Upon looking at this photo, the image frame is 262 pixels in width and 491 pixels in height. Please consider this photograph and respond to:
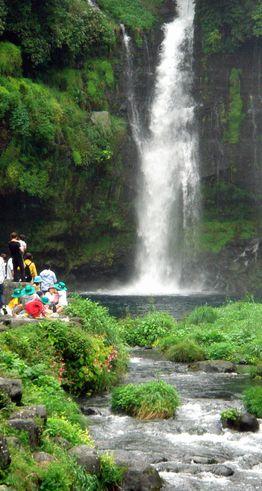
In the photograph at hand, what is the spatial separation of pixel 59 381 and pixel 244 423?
340 centimetres

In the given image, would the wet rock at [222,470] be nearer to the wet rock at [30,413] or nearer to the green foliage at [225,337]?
the wet rock at [30,413]

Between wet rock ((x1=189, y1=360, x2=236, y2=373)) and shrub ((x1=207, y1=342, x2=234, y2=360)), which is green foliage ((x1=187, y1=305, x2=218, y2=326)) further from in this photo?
wet rock ((x1=189, y1=360, x2=236, y2=373))

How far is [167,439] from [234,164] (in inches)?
1290

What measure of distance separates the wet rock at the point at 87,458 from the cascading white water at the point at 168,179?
104 feet

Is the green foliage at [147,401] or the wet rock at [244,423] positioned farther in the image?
the green foliage at [147,401]

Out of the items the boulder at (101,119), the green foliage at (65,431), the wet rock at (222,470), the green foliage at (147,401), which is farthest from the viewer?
the boulder at (101,119)

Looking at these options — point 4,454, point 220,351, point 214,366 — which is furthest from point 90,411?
point 220,351

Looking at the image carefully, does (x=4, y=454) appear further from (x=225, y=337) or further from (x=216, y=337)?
(x=225, y=337)

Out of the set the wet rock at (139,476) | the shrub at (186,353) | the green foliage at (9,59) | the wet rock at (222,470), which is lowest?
the wet rock at (222,470)

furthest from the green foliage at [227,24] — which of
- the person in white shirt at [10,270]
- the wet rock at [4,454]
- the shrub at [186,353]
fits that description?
the wet rock at [4,454]

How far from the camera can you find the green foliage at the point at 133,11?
43.0 m

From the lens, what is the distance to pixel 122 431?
39.0 feet

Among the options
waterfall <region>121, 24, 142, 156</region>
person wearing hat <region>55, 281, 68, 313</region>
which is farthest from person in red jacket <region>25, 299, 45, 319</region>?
waterfall <region>121, 24, 142, 156</region>

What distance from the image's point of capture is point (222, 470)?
10.0 meters
